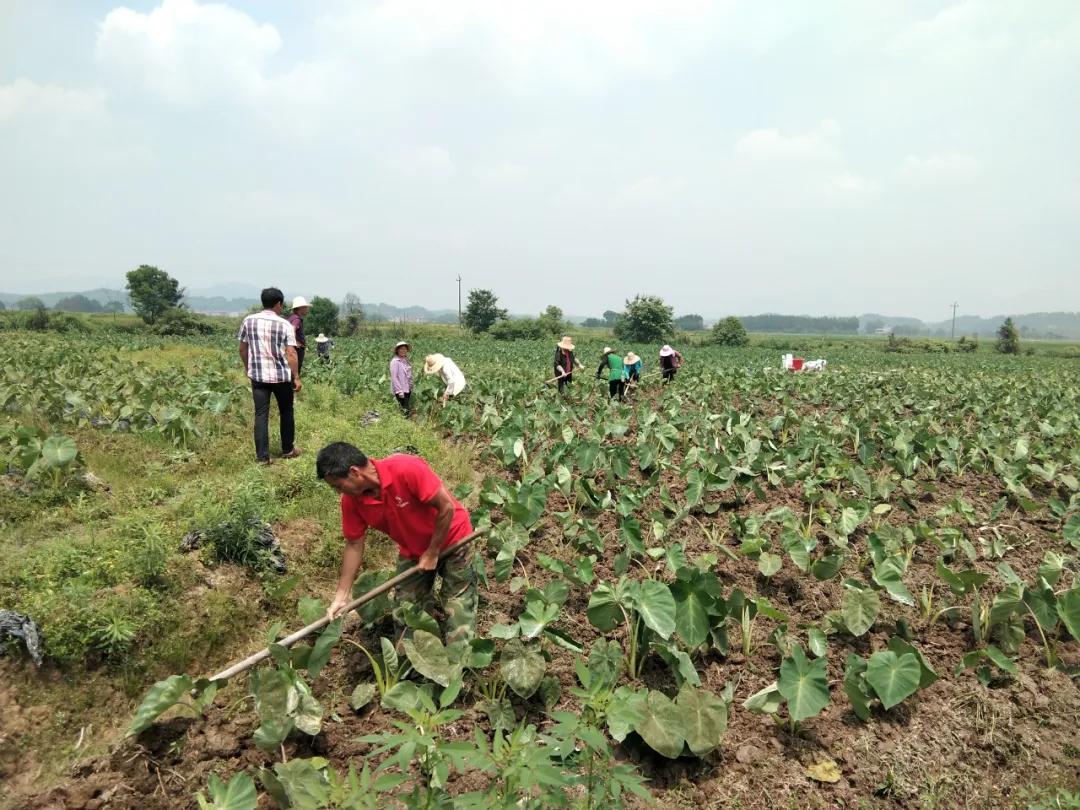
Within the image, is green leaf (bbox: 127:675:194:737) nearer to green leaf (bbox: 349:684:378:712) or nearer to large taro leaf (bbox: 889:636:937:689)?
green leaf (bbox: 349:684:378:712)

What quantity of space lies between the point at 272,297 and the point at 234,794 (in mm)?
4891

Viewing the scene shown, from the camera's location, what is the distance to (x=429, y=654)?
10.2 feet

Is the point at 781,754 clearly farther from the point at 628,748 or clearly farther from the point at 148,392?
the point at 148,392

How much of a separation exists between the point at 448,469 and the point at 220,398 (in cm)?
317

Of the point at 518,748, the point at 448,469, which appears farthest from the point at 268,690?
the point at 448,469

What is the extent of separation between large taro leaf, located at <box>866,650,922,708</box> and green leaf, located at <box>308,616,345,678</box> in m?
2.92

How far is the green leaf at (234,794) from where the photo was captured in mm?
2363

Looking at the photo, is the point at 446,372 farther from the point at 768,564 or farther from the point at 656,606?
the point at 656,606

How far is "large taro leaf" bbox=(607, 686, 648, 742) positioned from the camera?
2279mm

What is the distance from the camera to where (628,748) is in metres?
3.07

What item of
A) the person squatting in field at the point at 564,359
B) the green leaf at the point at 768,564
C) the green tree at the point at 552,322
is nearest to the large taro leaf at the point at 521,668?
the green leaf at the point at 768,564

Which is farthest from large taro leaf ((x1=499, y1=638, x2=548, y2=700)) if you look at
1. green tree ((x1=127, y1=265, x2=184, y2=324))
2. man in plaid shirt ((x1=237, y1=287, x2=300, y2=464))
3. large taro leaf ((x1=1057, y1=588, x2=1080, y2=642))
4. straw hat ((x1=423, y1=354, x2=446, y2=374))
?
green tree ((x1=127, y1=265, x2=184, y2=324))

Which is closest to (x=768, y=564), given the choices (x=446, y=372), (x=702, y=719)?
(x=702, y=719)

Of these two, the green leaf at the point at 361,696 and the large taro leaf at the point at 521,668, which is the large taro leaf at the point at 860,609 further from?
the green leaf at the point at 361,696
